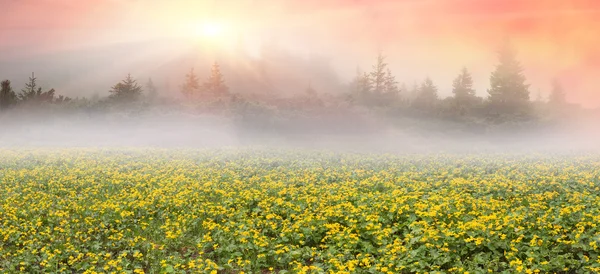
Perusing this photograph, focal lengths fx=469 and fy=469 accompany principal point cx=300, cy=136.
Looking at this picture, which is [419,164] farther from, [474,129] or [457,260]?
[474,129]

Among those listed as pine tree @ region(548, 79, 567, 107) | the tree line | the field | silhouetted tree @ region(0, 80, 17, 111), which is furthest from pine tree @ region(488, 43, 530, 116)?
silhouetted tree @ region(0, 80, 17, 111)

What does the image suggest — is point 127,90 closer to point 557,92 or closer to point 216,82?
point 216,82

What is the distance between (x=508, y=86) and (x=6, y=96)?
84.2 m

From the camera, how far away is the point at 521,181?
661 inches

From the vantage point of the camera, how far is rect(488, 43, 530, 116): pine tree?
60.8m

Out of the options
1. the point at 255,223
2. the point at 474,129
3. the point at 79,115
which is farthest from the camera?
the point at 79,115

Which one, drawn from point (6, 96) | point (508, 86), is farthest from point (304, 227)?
point (6, 96)

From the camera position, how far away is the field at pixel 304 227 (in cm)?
910

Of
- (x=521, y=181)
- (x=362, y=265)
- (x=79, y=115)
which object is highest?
(x=79, y=115)

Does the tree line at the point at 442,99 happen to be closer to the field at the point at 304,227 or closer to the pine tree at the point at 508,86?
the pine tree at the point at 508,86

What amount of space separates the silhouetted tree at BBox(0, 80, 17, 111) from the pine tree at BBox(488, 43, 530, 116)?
263 feet

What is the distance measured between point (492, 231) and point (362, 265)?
2977 mm

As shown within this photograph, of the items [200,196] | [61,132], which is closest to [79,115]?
[61,132]

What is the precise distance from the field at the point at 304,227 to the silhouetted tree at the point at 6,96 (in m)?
78.5
